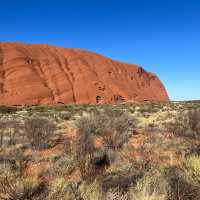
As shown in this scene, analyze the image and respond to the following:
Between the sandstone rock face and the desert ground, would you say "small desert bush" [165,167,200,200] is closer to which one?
the desert ground

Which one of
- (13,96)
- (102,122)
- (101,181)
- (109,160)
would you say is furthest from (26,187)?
(13,96)

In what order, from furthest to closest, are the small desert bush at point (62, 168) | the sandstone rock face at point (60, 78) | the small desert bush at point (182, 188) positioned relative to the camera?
the sandstone rock face at point (60, 78) < the small desert bush at point (62, 168) < the small desert bush at point (182, 188)

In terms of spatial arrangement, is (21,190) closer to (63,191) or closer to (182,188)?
(63,191)

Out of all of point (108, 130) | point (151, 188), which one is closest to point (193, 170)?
point (151, 188)

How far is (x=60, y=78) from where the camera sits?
5844 cm

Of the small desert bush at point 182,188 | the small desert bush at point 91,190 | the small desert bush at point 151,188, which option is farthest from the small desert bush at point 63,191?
the small desert bush at point 182,188

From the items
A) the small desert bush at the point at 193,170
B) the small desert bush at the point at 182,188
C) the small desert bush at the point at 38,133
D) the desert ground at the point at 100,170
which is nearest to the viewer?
the small desert bush at the point at 182,188

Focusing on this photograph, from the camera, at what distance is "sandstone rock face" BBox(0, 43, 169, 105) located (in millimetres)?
52281

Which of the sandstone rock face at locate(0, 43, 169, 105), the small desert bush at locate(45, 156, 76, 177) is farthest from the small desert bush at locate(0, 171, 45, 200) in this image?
the sandstone rock face at locate(0, 43, 169, 105)

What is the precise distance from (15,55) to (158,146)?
54.0 m

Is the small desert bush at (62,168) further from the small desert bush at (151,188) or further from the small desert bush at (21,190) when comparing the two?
the small desert bush at (151,188)

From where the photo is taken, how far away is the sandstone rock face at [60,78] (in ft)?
172

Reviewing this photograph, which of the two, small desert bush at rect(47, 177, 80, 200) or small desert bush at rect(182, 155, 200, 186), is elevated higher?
small desert bush at rect(182, 155, 200, 186)

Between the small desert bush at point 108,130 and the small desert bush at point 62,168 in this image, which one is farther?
the small desert bush at point 108,130
